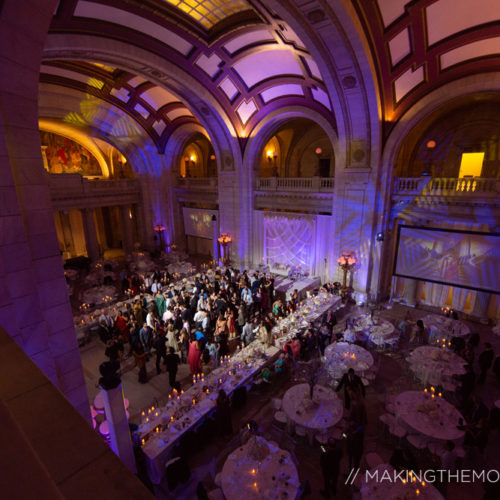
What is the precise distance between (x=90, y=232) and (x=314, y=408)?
17.6m

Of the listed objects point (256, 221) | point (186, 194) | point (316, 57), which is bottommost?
point (256, 221)

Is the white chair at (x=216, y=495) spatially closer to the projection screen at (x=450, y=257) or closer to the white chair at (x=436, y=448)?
the white chair at (x=436, y=448)

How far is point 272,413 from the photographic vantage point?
7.41 metres

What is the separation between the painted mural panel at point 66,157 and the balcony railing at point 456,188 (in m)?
21.0

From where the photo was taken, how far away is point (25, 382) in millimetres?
1526

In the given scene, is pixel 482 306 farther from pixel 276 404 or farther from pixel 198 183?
pixel 198 183

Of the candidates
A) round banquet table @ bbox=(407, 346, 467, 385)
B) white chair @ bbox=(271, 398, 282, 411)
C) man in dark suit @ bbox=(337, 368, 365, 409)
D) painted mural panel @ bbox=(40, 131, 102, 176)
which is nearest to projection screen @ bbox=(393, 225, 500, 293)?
round banquet table @ bbox=(407, 346, 467, 385)

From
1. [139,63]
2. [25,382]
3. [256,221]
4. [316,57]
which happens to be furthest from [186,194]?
[25,382]

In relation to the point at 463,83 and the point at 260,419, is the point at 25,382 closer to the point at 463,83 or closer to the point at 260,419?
the point at 260,419

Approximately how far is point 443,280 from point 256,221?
380 inches

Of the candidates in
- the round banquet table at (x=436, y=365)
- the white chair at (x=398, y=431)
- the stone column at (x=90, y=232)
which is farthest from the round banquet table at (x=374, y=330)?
the stone column at (x=90, y=232)

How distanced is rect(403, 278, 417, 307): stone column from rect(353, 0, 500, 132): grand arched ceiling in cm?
710

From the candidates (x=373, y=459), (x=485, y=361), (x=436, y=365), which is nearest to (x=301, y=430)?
(x=373, y=459)

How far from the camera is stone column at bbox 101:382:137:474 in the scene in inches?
192
